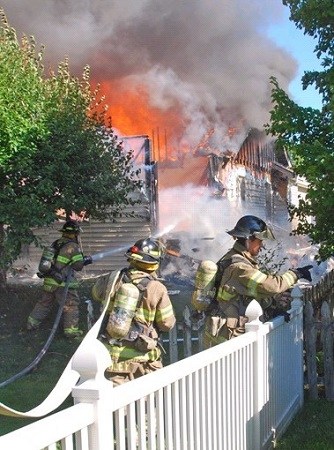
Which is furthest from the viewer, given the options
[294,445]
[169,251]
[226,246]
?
[226,246]

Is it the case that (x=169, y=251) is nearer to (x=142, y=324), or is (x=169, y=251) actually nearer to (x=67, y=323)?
(x=67, y=323)

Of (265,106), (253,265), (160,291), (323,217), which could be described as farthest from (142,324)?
(265,106)

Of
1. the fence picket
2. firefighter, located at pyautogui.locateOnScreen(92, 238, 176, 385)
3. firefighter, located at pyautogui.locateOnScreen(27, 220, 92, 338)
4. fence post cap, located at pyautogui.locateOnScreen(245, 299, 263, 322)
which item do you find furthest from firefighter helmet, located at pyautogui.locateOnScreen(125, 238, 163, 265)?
Result: firefighter, located at pyautogui.locateOnScreen(27, 220, 92, 338)

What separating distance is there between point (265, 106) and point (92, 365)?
51.2 feet

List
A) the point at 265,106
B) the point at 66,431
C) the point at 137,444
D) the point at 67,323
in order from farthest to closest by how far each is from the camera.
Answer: the point at 265,106, the point at 67,323, the point at 137,444, the point at 66,431

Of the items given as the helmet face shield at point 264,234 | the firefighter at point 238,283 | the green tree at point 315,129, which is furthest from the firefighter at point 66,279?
the helmet face shield at point 264,234

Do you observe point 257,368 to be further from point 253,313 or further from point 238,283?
point 238,283

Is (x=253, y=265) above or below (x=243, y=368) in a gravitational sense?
above

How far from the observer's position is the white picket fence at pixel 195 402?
171cm

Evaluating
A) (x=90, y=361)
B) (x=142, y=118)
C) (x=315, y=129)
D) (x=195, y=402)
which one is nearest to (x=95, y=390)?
(x=90, y=361)

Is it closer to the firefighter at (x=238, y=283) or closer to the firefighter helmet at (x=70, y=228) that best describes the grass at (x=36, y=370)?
the firefighter at (x=238, y=283)

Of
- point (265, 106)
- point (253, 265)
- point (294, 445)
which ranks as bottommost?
point (294, 445)

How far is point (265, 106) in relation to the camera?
16625mm

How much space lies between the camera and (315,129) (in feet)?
19.9
